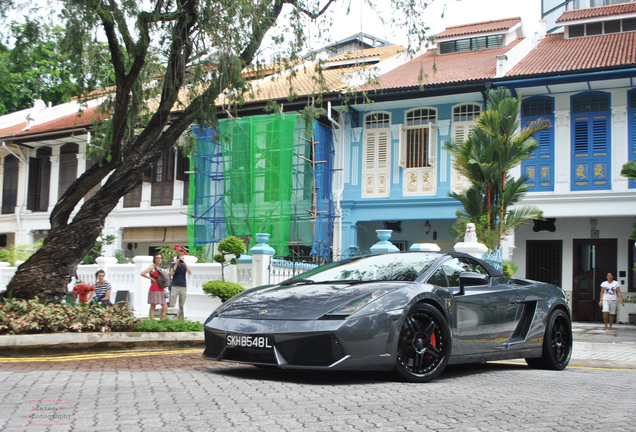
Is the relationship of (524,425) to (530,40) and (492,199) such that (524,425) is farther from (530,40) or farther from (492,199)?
(530,40)

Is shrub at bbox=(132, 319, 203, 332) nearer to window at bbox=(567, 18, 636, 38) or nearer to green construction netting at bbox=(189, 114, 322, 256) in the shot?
green construction netting at bbox=(189, 114, 322, 256)

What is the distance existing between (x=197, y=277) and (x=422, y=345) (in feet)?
34.9

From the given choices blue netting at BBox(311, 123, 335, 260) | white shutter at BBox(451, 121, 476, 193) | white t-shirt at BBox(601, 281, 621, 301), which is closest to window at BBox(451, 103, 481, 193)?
white shutter at BBox(451, 121, 476, 193)

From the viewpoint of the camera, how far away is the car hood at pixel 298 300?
5379mm

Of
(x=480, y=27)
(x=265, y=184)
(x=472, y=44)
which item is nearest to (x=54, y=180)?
(x=265, y=184)

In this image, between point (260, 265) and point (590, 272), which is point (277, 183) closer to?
point (260, 265)

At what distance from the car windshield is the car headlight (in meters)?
0.57

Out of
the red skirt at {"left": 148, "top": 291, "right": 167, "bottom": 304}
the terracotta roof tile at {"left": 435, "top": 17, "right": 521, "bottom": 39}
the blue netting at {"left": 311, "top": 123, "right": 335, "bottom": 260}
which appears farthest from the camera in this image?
the terracotta roof tile at {"left": 435, "top": 17, "right": 521, "bottom": 39}

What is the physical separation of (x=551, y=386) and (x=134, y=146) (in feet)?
Result: 23.0

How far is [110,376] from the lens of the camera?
5.67 metres

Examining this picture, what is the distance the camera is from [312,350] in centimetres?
511

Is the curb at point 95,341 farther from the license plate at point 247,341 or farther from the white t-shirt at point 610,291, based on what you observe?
the white t-shirt at point 610,291

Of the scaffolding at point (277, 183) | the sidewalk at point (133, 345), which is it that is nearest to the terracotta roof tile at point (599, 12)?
the scaffolding at point (277, 183)

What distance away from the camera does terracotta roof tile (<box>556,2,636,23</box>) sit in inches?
945
